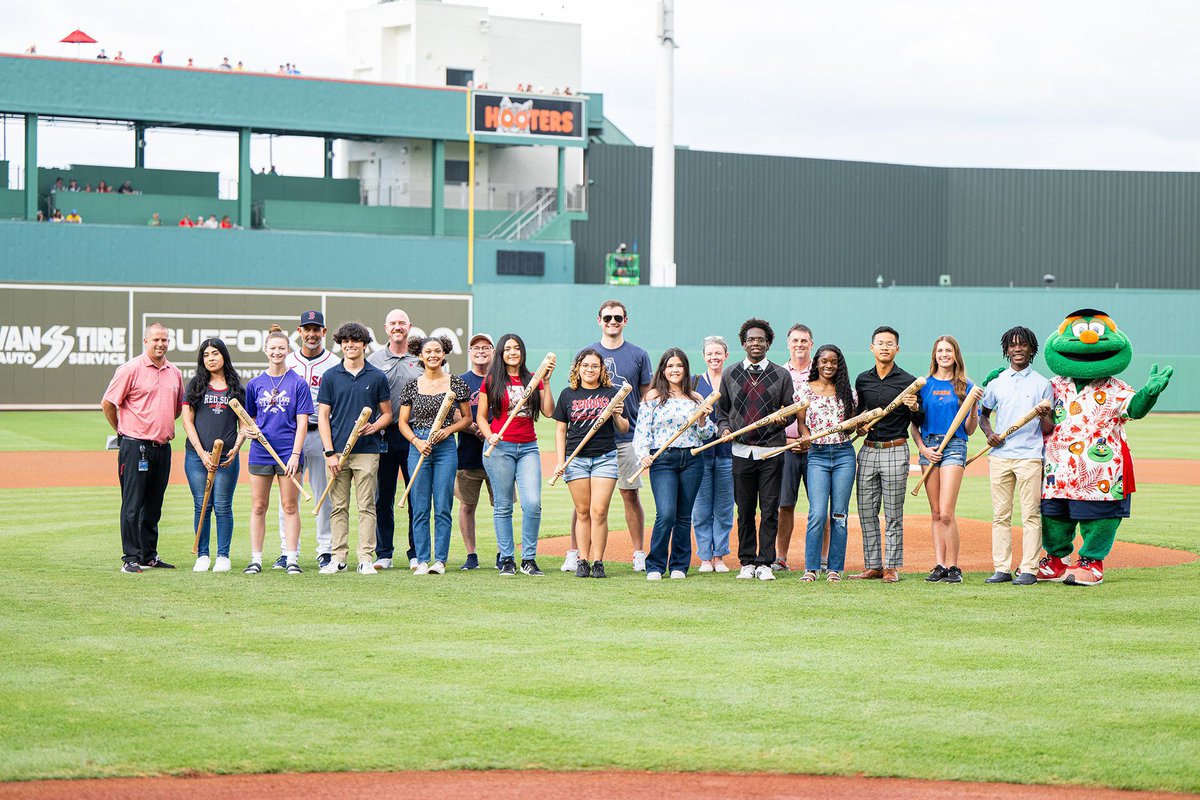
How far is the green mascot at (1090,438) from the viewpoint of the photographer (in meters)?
10.4

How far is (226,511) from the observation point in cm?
1109

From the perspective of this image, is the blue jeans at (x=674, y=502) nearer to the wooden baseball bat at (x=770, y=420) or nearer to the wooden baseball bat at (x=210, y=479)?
the wooden baseball bat at (x=770, y=420)

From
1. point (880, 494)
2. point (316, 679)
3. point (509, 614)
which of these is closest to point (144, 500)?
point (509, 614)

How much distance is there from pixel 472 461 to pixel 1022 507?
425 centimetres

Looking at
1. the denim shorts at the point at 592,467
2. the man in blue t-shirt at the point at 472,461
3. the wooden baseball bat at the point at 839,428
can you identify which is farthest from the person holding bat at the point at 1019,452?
the man in blue t-shirt at the point at 472,461

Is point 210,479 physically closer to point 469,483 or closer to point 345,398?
point 345,398

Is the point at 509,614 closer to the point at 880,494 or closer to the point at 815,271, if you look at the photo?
the point at 880,494

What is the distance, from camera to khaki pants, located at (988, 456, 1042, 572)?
1065cm

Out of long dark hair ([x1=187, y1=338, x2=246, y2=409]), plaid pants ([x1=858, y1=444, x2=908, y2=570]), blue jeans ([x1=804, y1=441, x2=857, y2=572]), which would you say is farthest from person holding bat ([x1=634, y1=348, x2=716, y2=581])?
long dark hair ([x1=187, y1=338, x2=246, y2=409])

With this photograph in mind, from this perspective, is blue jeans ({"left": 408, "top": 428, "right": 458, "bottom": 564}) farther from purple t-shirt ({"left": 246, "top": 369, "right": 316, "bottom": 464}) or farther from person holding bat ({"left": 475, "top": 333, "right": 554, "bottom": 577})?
purple t-shirt ({"left": 246, "top": 369, "right": 316, "bottom": 464})

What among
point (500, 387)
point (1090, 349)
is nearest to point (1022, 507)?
point (1090, 349)

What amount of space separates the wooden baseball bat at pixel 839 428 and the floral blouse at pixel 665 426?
526mm

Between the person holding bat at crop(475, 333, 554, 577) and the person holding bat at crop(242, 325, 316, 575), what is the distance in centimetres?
139

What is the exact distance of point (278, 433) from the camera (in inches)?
434
